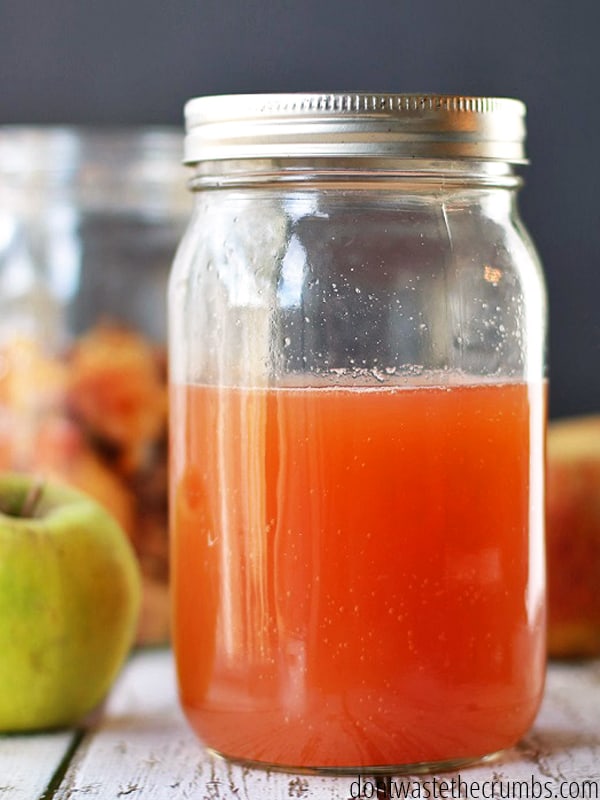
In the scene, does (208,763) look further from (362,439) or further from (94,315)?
(94,315)

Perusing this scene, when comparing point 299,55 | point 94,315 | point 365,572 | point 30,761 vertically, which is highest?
point 299,55

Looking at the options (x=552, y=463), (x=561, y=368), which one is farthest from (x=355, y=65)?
(x=552, y=463)

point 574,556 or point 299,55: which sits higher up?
point 299,55

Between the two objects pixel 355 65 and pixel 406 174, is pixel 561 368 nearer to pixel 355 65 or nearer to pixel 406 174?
pixel 355 65

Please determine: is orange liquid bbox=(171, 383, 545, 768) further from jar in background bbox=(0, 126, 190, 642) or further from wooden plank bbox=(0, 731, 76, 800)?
jar in background bbox=(0, 126, 190, 642)

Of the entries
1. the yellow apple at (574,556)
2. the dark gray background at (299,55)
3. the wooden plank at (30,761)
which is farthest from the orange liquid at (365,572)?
the dark gray background at (299,55)

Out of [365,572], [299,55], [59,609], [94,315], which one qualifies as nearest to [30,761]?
[59,609]

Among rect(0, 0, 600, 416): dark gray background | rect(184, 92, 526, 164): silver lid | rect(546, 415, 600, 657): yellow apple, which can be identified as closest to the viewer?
rect(184, 92, 526, 164): silver lid

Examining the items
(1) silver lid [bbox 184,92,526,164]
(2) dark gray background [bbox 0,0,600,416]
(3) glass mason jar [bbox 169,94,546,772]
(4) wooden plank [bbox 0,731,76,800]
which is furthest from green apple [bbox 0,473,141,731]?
(2) dark gray background [bbox 0,0,600,416]

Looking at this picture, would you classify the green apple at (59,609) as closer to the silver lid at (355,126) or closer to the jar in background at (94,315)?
the jar in background at (94,315)
